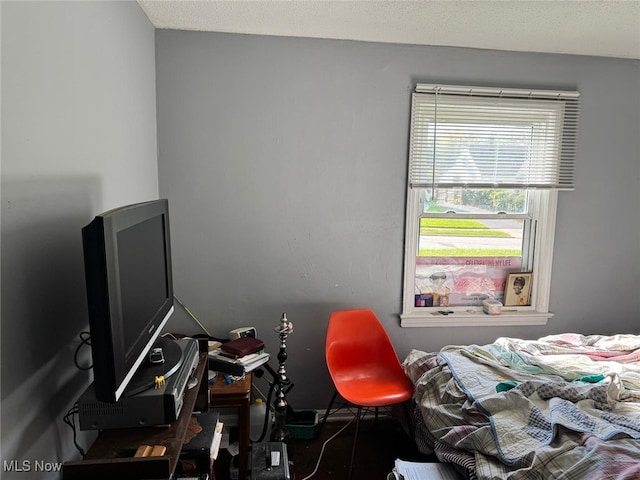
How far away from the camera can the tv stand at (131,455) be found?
1062 mm

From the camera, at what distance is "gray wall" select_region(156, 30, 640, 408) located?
2.38 metres

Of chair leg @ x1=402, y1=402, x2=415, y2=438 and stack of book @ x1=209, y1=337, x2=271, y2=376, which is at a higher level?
stack of book @ x1=209, y1=337, x2=271, y2=376

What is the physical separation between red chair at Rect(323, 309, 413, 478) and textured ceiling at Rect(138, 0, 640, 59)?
1.58 metres

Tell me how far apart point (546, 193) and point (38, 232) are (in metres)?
2.71

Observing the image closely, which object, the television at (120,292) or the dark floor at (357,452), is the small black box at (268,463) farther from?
the television at (120,292)

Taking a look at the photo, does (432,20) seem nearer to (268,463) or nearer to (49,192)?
(49,192)

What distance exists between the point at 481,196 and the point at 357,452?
170 centimetres

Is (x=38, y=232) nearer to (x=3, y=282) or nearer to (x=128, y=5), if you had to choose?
(x=3, y=282)

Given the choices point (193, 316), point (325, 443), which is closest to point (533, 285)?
point (325, 443)

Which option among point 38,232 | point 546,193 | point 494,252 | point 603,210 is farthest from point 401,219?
point 38,232

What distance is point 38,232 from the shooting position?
1.13 meters

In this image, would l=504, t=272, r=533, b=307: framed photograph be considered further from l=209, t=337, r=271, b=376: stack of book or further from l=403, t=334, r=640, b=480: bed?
l=209, t=337, r=271, b=376: stack of book

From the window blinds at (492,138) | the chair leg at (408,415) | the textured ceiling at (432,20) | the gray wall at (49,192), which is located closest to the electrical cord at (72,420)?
the gray wall at (49,192)

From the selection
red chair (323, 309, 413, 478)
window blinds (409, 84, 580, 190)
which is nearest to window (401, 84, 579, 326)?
window blinds (409, 84, 580, 190)
